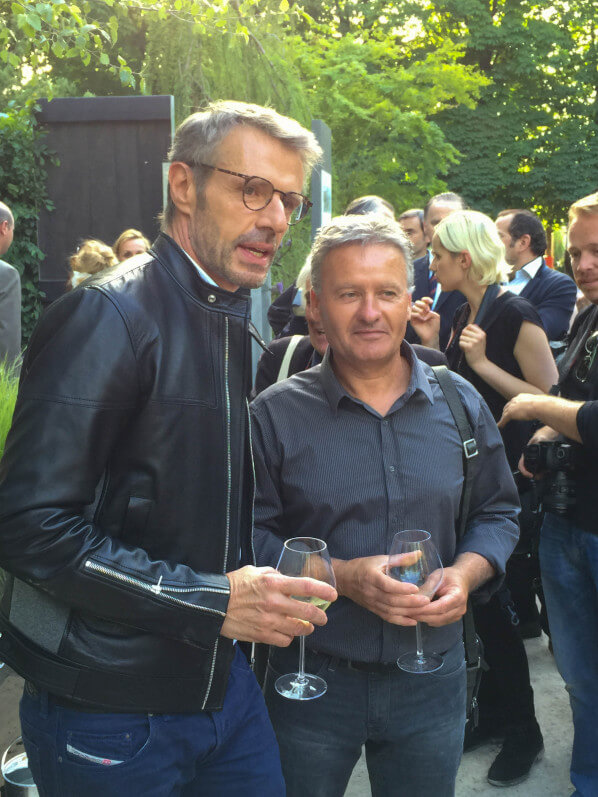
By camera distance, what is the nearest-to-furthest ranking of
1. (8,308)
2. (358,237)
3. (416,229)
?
(358,237), (8,308), (416,229)

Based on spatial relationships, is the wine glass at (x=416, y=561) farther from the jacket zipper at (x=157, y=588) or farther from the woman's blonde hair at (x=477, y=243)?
the woman's blonde hair at (x=477, y=243)

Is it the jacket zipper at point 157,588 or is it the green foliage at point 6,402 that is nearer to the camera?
the jacket zipper at point 157,588

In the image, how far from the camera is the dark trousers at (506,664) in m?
3.67

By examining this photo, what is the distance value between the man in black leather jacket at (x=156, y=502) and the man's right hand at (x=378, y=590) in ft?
1.01

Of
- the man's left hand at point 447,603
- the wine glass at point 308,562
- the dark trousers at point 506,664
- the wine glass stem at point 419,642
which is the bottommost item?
the dark trousers at point 506,664

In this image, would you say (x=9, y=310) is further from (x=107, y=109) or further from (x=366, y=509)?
(x=366, y=509)

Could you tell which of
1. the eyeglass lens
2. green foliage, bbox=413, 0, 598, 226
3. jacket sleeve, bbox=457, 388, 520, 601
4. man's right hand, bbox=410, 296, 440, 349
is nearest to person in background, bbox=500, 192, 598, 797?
jacket sleeve, bbox=457, 388, 520, 601

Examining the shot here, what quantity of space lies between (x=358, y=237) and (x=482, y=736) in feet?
8.70

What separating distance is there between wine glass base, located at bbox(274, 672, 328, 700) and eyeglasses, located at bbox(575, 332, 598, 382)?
5.29ft

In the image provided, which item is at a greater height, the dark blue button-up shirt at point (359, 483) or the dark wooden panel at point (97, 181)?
the dark wooden panel at point (97, 181)

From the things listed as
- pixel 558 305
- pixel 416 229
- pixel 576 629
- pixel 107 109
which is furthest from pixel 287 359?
pixel 107 109

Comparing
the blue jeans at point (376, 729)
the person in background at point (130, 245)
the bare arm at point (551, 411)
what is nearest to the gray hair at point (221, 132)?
the blue jeans at point (376, 729)

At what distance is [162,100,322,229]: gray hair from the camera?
70.2 inches

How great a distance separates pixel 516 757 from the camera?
Result: 367 cm
